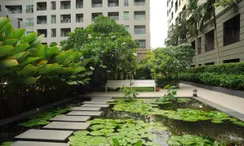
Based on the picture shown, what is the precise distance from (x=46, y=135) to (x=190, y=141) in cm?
265

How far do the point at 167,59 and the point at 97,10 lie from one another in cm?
2130

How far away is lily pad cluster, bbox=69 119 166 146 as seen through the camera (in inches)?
134

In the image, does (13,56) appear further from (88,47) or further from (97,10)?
(97,10)

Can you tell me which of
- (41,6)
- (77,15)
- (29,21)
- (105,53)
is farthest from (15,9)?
(105,53)

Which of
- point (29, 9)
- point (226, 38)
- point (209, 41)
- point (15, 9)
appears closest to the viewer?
point (226, 38)

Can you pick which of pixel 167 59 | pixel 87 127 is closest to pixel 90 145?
pixel 87 127

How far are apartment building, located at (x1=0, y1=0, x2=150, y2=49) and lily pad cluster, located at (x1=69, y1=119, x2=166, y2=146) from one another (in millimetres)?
26365

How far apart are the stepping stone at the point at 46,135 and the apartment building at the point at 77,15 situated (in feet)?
89.2

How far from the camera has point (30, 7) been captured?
1437 inches

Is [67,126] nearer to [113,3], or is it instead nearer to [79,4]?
[113,3]

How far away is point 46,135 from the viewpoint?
12.6 feet

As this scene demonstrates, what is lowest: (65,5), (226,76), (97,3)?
(226,76)

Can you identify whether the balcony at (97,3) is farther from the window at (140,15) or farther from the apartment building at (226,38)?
the apartment building at (226,38)

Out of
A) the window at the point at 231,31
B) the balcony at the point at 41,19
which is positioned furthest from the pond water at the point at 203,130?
the balcony at the point at 41,19
